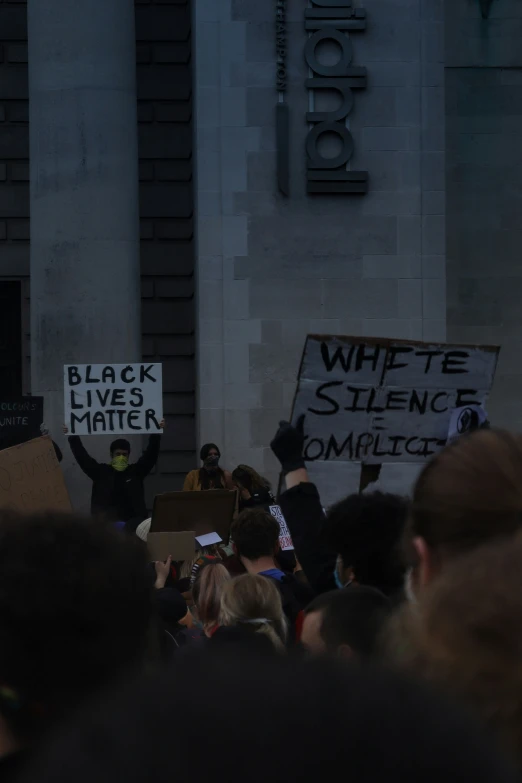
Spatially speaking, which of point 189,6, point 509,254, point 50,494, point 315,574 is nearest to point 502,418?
point 509,254

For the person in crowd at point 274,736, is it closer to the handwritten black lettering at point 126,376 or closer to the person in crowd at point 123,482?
Result: the handwritten black lettering at point 126,376

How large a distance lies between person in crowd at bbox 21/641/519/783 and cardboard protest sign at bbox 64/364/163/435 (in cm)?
874

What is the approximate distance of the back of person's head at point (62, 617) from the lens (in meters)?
1.37

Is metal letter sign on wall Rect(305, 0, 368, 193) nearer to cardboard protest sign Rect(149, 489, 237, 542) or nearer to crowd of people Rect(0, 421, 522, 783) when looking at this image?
cardboard protest sign Rect(149, 489, 237, 542)

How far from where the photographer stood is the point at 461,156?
13711 millimetres

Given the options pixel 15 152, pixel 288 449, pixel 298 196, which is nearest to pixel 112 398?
pixel 298 196

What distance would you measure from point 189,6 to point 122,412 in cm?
620

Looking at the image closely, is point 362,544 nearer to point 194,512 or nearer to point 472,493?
point 472,493

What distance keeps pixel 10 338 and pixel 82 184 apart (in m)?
2.83

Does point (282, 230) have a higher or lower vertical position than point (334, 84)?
lower

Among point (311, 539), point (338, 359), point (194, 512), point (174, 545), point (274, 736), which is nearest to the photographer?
point (274, 736)

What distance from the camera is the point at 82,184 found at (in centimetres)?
1266

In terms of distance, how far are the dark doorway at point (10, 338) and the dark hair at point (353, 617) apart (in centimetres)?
1225

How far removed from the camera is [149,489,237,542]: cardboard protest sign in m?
6.58
